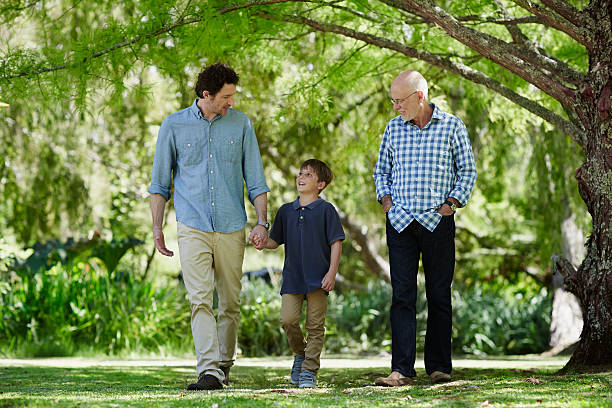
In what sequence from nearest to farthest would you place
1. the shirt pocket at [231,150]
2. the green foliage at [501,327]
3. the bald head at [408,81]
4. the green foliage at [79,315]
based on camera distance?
1. the bald head at [408,81]
2. the shirt pocket at [231,150]
3. the green foliage at [79,315]
4. the green foliage at [501,327]

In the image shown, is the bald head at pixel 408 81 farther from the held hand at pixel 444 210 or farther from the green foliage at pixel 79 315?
the green foliage at pixel 79 315

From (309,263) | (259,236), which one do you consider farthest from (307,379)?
(259,236)

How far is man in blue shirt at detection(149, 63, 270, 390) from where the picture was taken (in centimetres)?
461

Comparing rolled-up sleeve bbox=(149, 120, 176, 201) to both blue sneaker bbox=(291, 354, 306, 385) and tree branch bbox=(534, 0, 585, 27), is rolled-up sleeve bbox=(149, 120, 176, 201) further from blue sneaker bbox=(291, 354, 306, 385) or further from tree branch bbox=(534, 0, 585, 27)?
tree branch bbox=(534, 0, 585, 27)

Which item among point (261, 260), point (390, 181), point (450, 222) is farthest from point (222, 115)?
point (261, 260)

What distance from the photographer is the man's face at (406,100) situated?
4562 millimetres

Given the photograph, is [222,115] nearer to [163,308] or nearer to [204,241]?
[204,241]

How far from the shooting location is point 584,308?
16.7 feet

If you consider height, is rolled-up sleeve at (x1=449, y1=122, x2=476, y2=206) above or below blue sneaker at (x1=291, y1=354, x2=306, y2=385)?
above

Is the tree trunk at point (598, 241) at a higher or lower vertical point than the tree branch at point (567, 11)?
lower

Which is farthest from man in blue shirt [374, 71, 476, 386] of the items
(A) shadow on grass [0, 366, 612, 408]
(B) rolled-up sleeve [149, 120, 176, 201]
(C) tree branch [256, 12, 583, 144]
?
(B) rolled-up sleeve [149, 120, 176, 201]

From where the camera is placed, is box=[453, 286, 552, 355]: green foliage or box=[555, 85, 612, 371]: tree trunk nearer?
box=[555, 85, 612, 371]: tree trunk

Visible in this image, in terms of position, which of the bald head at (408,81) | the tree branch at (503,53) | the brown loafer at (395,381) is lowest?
the brown loafer at (395,381)

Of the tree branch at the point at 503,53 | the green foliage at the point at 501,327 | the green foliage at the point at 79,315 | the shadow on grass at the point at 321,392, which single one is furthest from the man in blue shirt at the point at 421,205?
the green foliage at the point at 501,327
